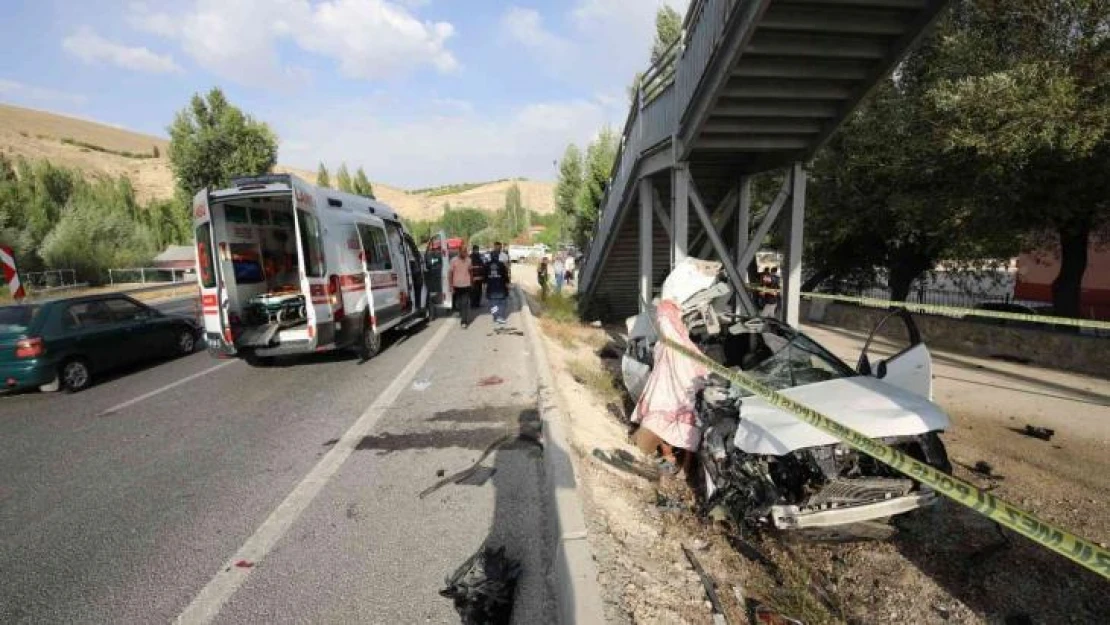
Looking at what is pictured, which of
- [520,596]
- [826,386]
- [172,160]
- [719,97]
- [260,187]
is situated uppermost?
[172,160]

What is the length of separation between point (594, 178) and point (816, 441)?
100 feet

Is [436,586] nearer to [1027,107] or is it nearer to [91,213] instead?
[1027,107]

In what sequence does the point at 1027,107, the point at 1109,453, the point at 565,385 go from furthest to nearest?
the point at 1027,107 < the point at 565,385 < the point at 1109,453

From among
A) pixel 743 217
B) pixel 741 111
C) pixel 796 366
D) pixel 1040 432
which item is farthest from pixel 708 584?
pixel 743 217

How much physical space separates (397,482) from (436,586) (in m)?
1.41


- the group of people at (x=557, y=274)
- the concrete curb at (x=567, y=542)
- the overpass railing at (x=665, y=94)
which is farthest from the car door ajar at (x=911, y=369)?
the group of people at (x=557, y=274)

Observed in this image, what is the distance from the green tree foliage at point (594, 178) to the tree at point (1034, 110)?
22.5m

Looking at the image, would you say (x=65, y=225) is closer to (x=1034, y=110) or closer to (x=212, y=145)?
(x=212, y=145)

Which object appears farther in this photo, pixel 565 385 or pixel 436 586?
pixel 565 385

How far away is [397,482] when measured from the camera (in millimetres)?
4227

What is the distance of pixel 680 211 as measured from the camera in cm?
796

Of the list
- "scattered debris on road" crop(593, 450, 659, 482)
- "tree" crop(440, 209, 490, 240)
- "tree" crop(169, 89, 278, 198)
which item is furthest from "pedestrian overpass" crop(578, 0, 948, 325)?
"tree" crop(440, 209, 490, 240)

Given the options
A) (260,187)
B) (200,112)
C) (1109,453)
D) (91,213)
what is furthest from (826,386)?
(91,213)

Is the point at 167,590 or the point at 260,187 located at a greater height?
the point at 260,187
